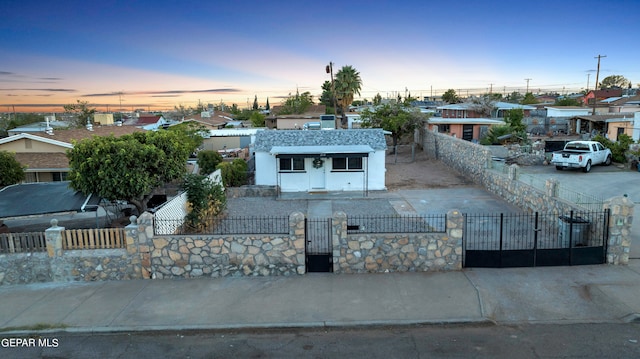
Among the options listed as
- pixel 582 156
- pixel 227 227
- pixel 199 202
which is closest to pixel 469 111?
pixel 582 156

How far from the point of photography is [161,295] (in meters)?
10.4

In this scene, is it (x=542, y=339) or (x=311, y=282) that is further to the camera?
(x=311, y=282)

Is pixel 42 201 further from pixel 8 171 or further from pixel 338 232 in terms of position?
pixel 338 232

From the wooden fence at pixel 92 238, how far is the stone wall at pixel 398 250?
5.71 metres

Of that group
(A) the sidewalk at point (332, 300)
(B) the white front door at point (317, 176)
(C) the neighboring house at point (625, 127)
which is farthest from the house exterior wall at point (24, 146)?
(C) the neighboring house at point (625, 127)

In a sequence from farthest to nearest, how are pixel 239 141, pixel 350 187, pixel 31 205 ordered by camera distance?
1. pixel 239 141
2. pixel 350 187
3. pixel 31 205

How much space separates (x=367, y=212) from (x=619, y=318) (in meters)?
10.5

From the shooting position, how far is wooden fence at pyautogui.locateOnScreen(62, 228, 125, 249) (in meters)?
11.3

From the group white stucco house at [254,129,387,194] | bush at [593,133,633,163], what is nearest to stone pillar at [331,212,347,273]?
white stucco house at [254,129,387,194]

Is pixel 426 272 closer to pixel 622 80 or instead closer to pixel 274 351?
pixel 274 351

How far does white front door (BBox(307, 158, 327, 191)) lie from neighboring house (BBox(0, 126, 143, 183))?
10102 millimetres

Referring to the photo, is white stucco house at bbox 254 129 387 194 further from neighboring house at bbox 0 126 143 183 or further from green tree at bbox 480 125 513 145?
green tree at bbox 480 125 513 145

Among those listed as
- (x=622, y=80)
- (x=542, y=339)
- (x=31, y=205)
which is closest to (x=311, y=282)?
(x=542, y=339)

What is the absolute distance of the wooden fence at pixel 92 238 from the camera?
11.3m
